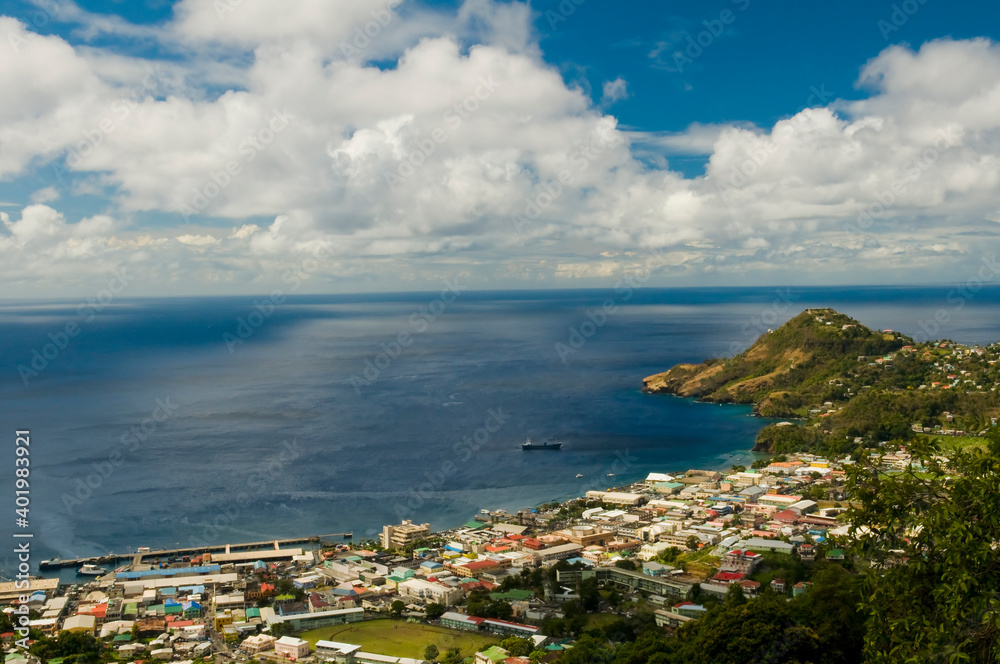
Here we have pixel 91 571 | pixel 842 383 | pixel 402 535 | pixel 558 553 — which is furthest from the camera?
pixel 842 383

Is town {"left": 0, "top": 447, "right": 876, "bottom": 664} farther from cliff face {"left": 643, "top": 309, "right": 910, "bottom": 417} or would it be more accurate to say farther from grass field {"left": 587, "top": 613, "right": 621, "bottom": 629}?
cliff face {"left": 643, "top": 309, "right": 910, "bottom": 417}

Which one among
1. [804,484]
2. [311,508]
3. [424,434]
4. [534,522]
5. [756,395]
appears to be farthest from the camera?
[756,395]

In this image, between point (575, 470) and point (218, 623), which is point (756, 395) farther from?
point (218, 623)

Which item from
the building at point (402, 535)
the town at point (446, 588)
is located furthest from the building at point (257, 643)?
the building at point (402, 535)

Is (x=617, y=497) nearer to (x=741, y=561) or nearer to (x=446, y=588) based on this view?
(x=741, y=561)

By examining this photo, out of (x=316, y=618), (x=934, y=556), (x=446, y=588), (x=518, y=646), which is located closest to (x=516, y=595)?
(x=446, y=588)

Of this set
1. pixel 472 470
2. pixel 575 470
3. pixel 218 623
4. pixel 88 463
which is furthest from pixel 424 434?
pixel 218 623

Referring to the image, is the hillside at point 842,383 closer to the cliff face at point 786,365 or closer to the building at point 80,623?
the cliff face at point 786,365
